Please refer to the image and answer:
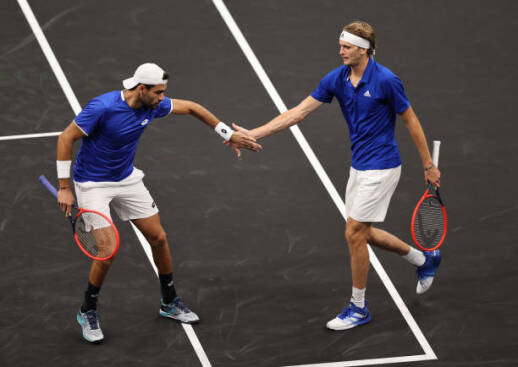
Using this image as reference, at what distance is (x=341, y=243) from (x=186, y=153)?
7.01 feet

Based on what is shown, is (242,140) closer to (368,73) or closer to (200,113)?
(200,113)

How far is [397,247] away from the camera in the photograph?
955 cm

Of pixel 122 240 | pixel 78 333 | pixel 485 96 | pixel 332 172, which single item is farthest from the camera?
pixel 485 96

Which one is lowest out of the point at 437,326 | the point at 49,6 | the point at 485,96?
the point at 437,326

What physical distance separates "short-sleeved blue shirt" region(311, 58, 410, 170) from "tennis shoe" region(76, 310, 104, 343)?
243cm

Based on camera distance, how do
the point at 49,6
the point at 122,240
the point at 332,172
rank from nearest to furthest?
the point at 122,240, the point at 332,172, the point at 49,6

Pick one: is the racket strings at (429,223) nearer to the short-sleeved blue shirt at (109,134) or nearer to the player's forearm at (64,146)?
the short-sleeved blue shirt at (109,134)

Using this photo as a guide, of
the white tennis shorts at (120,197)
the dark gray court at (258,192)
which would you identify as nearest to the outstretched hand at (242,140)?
the white tennis shorts at (120,197)

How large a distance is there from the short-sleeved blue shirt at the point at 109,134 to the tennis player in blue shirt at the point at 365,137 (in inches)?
55.9

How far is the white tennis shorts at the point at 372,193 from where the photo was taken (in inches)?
356

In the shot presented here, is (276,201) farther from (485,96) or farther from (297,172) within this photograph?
(485,96)

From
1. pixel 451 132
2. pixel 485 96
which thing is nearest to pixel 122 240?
pixel 451 132

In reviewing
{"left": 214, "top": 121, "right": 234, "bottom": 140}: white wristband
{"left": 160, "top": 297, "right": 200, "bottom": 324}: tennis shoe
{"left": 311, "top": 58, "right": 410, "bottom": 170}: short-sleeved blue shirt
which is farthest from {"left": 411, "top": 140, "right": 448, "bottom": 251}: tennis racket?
{"left": 160, "top": 297, "right": 200, "bottom": 324}: tennis shoe

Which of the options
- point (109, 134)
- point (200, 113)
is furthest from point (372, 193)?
point (109, 134)
